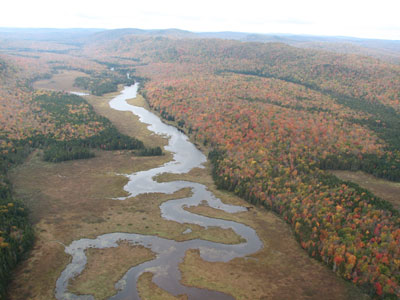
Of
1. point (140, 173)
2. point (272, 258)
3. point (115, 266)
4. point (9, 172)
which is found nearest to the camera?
point (115, 266)

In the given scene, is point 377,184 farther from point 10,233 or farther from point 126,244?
point 10,233

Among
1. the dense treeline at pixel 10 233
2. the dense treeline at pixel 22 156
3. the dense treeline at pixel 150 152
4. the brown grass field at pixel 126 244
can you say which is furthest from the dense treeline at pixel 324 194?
the dense treeline at pixel 10 233

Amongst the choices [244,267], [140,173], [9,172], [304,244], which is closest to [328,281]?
[304,244]

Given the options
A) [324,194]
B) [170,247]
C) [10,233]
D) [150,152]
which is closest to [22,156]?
[150,152]

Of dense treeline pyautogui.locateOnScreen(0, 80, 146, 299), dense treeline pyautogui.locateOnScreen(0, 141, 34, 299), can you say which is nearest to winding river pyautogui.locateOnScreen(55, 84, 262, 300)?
dense treeline pyautogui.locateOnScreen(0, 141, 34, 299)

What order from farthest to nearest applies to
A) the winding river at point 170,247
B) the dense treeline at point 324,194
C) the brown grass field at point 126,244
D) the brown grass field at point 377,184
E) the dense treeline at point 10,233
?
the brown grass field at point 377,184 < the dense treeline at point 324,194 < the brown grass field at point 126,244 < the dense treeline at point 10,233 < the winding river at point 170,247

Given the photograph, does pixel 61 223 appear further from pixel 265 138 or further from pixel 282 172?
pixel 265 138

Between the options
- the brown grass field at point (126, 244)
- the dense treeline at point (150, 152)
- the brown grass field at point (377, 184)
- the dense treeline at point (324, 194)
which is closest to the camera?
the brown grass field at point (126, 244)

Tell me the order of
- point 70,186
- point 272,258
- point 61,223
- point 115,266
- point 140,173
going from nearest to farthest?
point 115,266 → point 272,258 → point 61,223 → point 70,186 → point 140,173

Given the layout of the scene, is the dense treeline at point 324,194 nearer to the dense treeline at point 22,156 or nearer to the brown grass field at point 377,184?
the brown grass field at point 377,184
